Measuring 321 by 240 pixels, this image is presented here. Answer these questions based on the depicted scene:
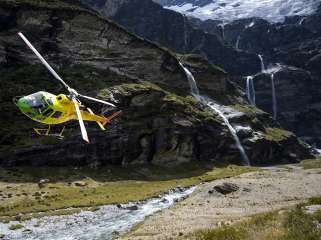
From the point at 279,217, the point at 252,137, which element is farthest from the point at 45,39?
the point at 279,217

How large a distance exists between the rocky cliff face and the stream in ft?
118

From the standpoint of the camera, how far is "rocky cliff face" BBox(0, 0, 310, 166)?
105125 millimetres

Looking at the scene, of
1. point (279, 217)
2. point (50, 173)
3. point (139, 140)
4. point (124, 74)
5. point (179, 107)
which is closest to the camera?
point (279, 217)

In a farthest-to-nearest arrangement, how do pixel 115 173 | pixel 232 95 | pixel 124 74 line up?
1. pixel 232 95
2. pixel 124 74
3. pixel 115 173

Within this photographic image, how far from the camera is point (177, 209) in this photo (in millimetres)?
61875

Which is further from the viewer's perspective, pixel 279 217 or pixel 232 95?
pixel 232 95

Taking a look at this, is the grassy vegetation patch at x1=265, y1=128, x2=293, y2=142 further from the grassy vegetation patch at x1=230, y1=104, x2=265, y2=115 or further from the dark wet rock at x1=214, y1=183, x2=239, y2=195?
the dark wet rock at x1=214, y1=183, x2=239, y2=195

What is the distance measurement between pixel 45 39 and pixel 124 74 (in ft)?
77.2

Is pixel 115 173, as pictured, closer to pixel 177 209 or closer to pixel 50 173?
pixel 50 173

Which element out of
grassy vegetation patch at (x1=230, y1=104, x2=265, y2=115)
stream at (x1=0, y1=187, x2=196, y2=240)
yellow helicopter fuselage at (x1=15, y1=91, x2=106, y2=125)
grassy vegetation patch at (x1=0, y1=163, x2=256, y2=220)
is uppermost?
grassy vegetation patch at (x1=230, y1=104, x2=265, y2=115)

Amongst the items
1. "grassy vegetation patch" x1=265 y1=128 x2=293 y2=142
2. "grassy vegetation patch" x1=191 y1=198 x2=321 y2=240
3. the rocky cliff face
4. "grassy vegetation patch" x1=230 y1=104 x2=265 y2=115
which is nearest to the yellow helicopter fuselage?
"grassy vegetation patch" x1=191 y1=198 x2=321 y2=240

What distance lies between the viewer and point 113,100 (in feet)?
389

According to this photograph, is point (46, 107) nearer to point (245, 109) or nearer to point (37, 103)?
point (37, 103)

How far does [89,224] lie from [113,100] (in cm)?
6344
